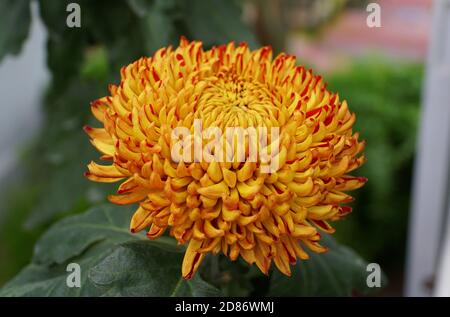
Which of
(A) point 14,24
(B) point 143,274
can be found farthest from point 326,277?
(A) point 14,24

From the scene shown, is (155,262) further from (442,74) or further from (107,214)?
(442,74)

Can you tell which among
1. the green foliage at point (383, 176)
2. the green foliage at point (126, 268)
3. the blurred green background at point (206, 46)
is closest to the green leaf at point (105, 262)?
the green foliage at point (126, 268)

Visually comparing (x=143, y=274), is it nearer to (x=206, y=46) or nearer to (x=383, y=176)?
(x=206, y=46)

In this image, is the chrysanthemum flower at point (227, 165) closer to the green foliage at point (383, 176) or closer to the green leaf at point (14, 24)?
the green leaf at point (14, 24)

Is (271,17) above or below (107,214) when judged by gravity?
above

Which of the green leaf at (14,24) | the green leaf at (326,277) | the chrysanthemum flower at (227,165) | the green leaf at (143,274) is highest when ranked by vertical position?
the green leaf at (14,24)
